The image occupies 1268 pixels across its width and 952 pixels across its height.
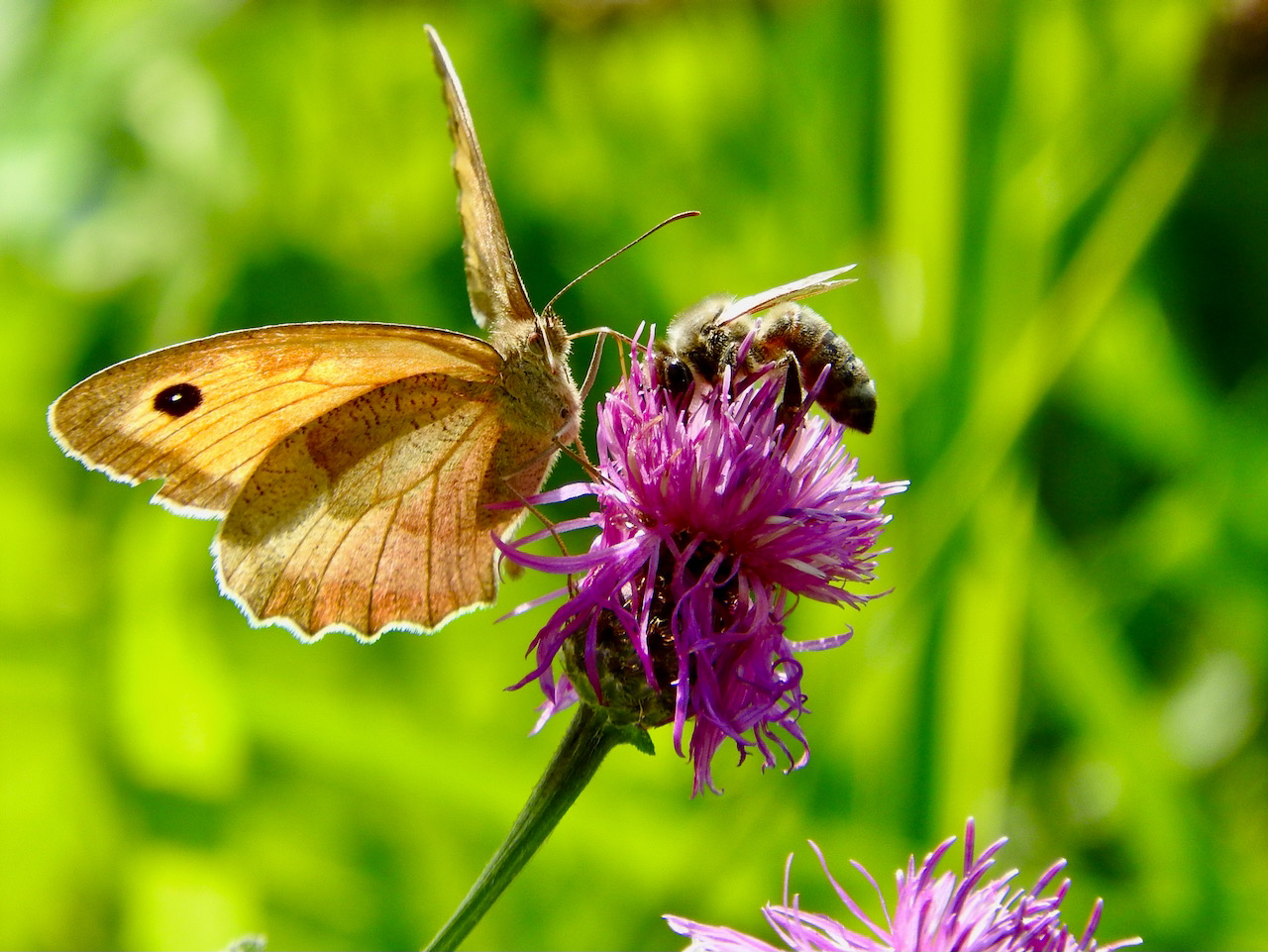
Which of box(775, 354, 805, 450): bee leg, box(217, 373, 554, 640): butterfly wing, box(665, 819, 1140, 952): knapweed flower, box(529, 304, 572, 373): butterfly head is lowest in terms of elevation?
box(665, 819, 1140, 952): knapweed flower

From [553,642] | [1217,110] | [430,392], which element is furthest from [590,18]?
[553,642]

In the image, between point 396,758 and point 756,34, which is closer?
point 396,758

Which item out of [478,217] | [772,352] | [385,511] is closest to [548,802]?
[385,511]

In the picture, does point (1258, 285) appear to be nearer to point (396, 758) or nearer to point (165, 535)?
point (396, 758)

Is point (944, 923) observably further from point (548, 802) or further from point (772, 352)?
point (772, 352)

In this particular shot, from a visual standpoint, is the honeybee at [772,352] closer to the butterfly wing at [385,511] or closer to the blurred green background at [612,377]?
the butterfly wing at [385,511]

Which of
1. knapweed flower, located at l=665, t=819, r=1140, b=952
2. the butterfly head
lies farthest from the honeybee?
knapweed flower, located at l=665, t=819, r=1140, b=952

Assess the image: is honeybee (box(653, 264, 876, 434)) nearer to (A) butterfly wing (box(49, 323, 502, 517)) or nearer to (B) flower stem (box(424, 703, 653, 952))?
(A) butterfly wing (box(49, 323, 502, 517))

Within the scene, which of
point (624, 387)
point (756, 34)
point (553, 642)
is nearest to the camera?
point (553, 642)
